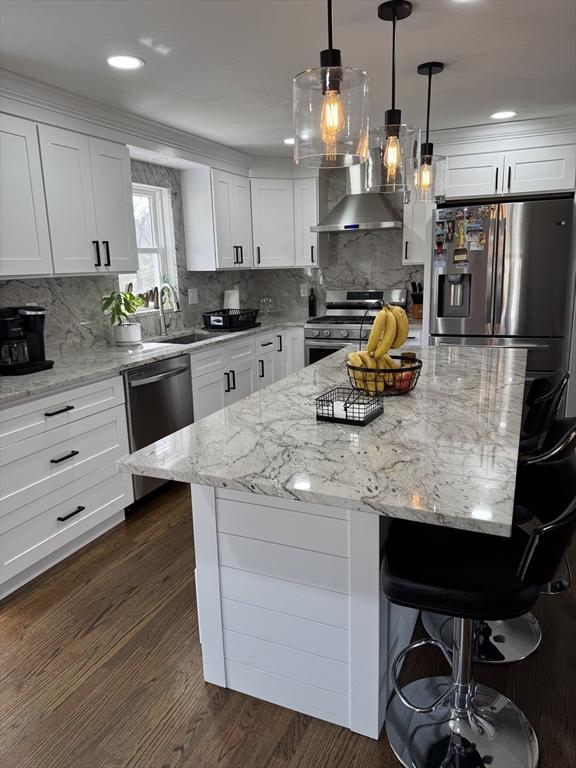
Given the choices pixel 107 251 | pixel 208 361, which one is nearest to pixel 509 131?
pixel 208 361

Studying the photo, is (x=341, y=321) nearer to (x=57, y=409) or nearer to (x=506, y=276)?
(x=506, y=276)

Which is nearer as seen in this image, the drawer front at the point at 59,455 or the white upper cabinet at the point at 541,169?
the drawer front at the point at 59,455

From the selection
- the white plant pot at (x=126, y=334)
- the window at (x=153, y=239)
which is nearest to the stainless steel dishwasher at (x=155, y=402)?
the white plant pot at (x=126, y=334)

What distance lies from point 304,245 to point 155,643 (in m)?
3.90

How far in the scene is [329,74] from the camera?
1.47 metres

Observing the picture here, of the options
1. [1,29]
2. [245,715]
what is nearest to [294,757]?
[245,715]

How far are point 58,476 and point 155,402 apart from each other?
85 cm

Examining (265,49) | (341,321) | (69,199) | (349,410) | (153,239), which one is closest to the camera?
(349,410)

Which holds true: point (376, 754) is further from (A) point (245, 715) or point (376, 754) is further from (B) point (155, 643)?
(B) point (155, 643)

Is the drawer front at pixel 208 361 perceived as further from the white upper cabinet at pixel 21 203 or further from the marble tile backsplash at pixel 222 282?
the white upper cabinet at pixel 21 203

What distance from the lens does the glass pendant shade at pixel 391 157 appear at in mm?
2234

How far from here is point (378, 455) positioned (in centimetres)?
157

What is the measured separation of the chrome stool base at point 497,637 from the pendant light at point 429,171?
196cm

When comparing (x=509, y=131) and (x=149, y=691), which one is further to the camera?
(x=509, y=131)
